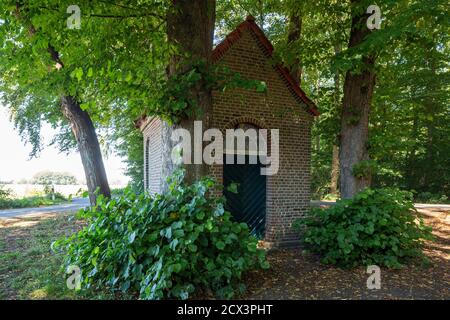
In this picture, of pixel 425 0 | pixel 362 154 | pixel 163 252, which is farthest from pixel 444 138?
pixel 163 252

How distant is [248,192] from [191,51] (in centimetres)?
491

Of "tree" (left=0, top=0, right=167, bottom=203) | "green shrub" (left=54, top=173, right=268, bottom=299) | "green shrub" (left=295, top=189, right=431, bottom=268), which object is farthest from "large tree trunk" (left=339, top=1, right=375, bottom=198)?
"tree" (left=0, top=0, right=167, bottom=203)

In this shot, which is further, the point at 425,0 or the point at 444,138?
the point at 444,138

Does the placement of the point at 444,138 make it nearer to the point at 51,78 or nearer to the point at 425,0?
the point at 425,0

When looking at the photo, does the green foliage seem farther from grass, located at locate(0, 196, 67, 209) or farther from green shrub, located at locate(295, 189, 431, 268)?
green shrub, located at locate(295, 189, 431, 268)

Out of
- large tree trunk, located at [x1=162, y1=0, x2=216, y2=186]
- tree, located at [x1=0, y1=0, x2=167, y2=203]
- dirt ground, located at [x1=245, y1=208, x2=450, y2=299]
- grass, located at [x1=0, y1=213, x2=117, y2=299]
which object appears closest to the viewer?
dirt ground, located at [x1=245, y1=208, x2=450, y2=299]

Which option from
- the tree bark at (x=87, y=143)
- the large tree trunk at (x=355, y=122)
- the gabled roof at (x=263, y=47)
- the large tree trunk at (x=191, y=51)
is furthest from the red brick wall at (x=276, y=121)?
the tree bark at (x=87, y=143)

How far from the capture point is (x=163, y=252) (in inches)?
180

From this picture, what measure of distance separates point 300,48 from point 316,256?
552cm

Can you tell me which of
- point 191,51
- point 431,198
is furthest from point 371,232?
point 431,198

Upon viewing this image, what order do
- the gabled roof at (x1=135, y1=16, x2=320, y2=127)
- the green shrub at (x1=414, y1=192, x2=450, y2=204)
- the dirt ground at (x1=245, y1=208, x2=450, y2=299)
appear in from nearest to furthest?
the dirt ground at (x1=245, y1=208, x2=450, y2=299)
the gabled roof at (x1=135, y1=16, x2=320, y2=127)
the green shrub at (x1=414, y1=192, x2=450, y2=204)

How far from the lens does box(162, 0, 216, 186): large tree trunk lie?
5.99 meters

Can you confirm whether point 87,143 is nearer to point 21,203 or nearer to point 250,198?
point 250,198

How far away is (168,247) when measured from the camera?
460cm
